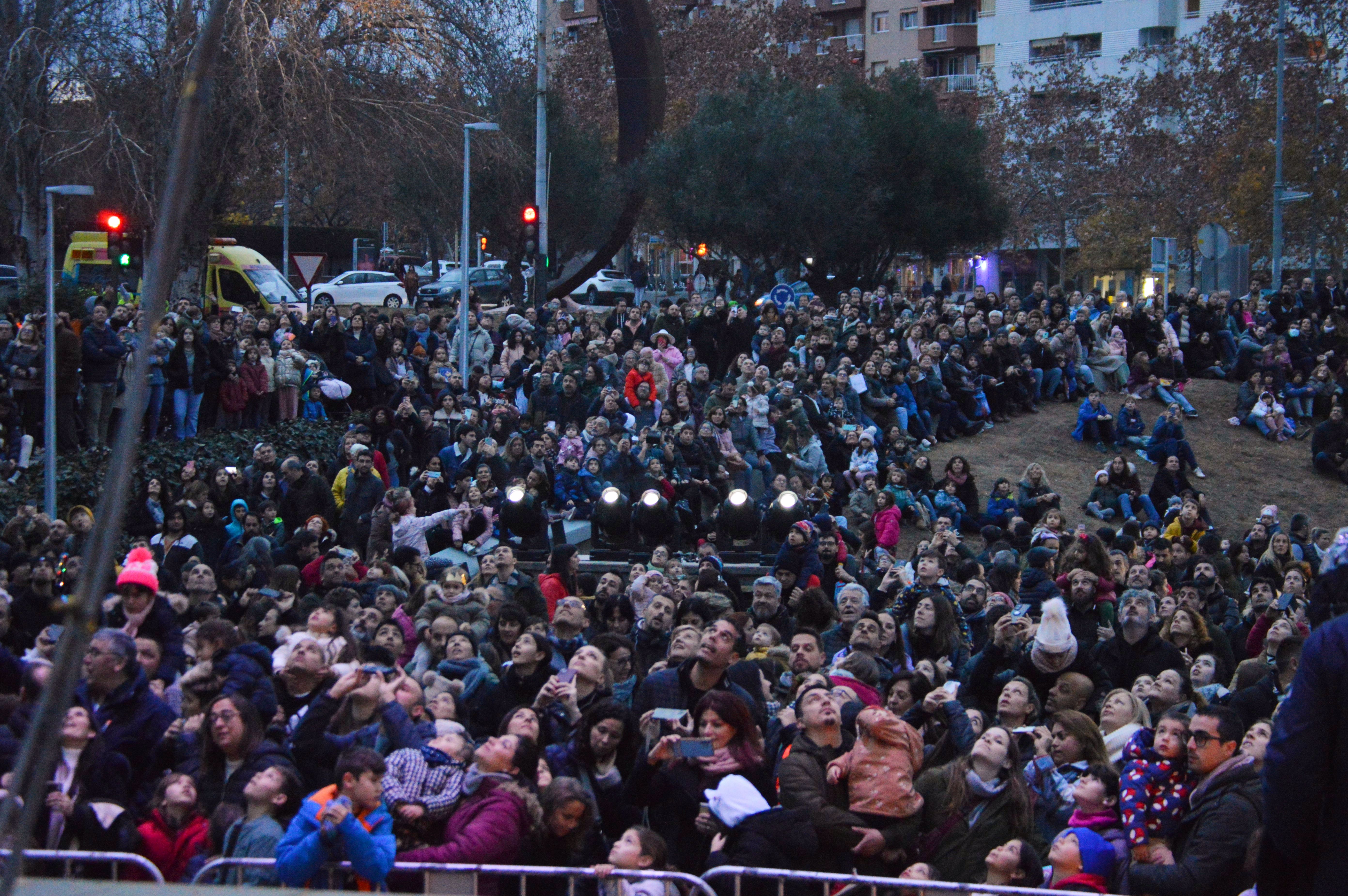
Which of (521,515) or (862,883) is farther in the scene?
(521,515)

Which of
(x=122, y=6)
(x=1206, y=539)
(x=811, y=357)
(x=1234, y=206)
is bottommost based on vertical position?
(x=1206, y=539)

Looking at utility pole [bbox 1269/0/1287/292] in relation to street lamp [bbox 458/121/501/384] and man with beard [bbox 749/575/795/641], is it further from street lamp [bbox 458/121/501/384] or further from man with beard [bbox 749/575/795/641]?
man with beard [bbox 749/575/795/641]

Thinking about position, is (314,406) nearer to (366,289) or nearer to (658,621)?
(658,621)

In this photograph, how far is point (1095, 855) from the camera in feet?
16.3

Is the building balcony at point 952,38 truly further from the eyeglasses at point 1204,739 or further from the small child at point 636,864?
the small child at point 636,864

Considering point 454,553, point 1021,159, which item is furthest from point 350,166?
point 1021,159

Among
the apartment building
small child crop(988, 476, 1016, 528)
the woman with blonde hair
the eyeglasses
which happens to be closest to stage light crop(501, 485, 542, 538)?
small child crop(988, 476, 1016, 528)

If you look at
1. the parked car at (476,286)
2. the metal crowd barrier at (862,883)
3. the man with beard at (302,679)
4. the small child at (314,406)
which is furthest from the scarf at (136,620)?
the parked car at (476,286)

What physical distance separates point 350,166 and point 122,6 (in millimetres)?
3868

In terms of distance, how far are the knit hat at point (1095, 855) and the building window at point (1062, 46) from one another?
51838 millimetres

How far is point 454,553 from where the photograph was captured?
41.5 feet

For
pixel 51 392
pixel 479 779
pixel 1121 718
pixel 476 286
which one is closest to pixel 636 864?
pixel 479 779

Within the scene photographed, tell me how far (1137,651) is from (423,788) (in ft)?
14.8

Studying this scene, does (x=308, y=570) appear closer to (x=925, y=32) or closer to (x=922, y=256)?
(x=922, y=256)
